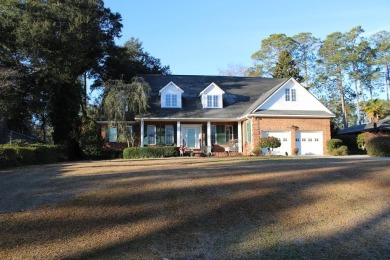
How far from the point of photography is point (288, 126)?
2898 cm

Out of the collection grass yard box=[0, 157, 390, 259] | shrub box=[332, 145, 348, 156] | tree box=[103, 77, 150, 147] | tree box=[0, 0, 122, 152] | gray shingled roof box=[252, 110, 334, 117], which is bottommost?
grass yard box=[0, 157, 390, 259]

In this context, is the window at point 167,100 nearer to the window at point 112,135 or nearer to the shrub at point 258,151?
the window at point 112,135

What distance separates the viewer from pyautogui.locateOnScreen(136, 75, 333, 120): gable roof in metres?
30.1

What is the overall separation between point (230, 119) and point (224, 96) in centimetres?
350

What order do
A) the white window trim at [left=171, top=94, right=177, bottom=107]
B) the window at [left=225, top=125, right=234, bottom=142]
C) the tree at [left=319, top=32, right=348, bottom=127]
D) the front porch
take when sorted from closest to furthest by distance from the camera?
1. the front porch
2. the white window trim at [left=171, top=94, right=177, bottom=107]
3. the window at [left=225, top=125, right=234, bottom=142]
4. the tree at [left=319, top=32, right=348, bottom=127]

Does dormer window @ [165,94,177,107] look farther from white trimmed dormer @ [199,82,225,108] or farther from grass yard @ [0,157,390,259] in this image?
grass yard @ [0,157,390,259]

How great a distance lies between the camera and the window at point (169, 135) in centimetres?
3072

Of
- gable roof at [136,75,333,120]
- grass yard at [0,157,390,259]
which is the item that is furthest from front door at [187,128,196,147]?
grass yard at [0,157,390,259]

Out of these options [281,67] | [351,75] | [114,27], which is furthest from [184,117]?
[351,75]

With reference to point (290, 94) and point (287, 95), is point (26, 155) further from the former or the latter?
point (290, 94)

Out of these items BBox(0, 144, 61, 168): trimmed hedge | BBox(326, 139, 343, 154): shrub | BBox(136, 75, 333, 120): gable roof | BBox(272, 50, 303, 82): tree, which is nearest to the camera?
BBox(0, 144, 61, 168): trimmed hedge

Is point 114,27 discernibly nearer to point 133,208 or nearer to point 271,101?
point 271,101

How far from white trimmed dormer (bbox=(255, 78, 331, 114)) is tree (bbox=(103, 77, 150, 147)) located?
9159mm

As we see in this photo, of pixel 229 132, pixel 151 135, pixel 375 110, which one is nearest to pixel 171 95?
pixel 151 135
